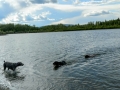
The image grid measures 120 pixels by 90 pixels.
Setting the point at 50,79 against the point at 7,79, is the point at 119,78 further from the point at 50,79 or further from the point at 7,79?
the point at 7,79

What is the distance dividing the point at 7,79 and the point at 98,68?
1117 cm

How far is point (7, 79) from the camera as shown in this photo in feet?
72.4

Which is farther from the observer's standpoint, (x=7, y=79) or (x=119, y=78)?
(x=7, y=79)

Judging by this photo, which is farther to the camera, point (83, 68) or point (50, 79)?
point (83, 68)

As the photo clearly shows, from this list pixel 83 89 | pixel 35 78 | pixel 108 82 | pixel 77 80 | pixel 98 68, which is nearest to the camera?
pixel 83 89

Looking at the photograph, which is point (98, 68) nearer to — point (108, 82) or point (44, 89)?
point (108, 82)

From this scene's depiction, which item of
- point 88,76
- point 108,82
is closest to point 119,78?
point 108,82

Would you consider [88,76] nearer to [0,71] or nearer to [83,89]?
[83,89]

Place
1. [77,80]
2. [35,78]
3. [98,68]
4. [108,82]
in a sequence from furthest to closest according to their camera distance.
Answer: [98,68] → [35,78] → [77,80] → [108,82]

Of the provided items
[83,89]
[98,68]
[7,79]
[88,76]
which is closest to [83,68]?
[98,68]

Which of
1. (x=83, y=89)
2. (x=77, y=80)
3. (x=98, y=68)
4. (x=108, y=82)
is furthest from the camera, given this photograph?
(x=98, y=68)

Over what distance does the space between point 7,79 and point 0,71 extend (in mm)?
4501

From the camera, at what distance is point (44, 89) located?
1802 cm

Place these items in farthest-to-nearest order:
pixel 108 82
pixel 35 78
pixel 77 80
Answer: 1. pixel 35 78
2. pixel 77 80
3. pixel 108 82
